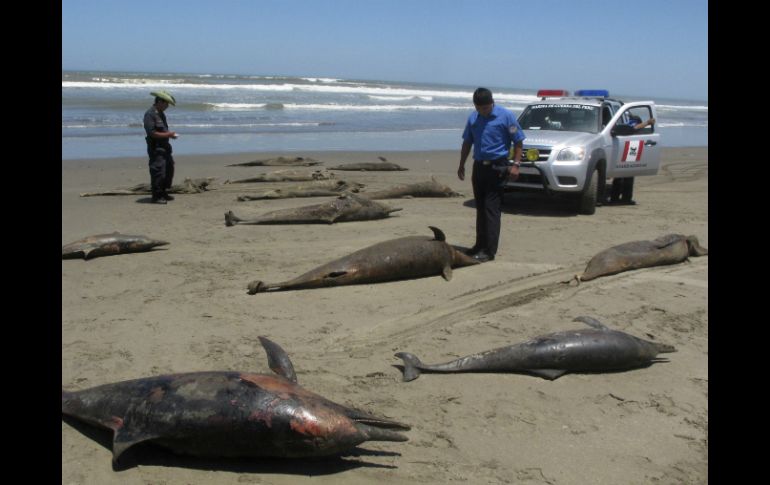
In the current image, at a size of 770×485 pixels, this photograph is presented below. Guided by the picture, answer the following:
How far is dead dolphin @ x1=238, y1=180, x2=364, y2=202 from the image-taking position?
40.9 feet

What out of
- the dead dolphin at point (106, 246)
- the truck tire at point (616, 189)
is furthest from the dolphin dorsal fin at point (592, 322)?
the truck tire at point (616, 189)

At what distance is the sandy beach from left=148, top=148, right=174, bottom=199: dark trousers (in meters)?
0.85

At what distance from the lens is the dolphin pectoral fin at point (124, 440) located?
3.72m

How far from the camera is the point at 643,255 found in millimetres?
8562

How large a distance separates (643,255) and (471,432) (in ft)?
16.9

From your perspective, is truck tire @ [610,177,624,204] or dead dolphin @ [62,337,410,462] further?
truck tire @ [610,177,624,204]

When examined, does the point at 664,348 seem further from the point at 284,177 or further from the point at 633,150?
the point at 284,177

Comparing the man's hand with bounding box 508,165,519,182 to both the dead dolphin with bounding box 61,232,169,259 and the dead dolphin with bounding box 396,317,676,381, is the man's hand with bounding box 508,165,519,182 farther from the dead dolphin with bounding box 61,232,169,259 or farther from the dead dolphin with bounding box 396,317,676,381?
the dead dolphin with bounding box 61,232,169,259

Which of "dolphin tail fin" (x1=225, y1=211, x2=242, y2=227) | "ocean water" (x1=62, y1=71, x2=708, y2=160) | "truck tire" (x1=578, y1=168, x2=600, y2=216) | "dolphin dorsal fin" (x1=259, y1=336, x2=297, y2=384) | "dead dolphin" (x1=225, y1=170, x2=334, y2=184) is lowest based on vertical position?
"dolphin dorsal fin" (x1=259, y1=336, x2=297, y2=384)

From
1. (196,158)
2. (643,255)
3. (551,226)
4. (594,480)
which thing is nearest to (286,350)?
(594,480)

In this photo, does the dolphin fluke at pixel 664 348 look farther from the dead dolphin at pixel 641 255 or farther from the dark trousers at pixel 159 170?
the dark trousers at pixel 159 170

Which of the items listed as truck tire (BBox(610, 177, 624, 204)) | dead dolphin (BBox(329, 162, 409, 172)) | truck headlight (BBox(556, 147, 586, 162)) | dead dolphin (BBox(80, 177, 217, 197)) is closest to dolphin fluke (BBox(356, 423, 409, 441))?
truck headlight (BBox(556, 147, 586, 162))
